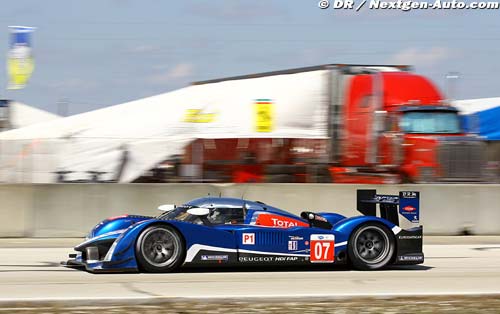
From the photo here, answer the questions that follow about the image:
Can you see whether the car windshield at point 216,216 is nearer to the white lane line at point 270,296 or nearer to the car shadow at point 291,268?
the car shadow at point 291,268

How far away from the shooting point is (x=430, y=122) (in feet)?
63.2

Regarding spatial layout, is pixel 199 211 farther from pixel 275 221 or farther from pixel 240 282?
pixel 240 282

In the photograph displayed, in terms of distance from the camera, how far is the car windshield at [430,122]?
1908 centimetres

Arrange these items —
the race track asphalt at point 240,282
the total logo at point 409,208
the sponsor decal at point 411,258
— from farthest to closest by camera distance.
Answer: the total logo at point 409,208 → the sponsor decal at point 411,258 → the race track asphalt at point 240,282

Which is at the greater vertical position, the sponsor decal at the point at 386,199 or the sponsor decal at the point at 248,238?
the sponsor decal at the point at 386,199

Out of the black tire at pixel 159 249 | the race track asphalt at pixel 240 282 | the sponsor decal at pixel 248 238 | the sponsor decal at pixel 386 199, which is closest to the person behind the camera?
the race track asphalt at pixel 240 282

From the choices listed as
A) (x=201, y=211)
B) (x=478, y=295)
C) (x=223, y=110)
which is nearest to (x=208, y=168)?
(x=223, y=110)

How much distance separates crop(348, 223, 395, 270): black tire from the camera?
34.7 feet

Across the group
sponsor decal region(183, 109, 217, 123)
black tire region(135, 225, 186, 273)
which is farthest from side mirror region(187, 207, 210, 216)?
sponsor decal region(183, 109, 217, 123)

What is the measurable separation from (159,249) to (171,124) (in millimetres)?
8213

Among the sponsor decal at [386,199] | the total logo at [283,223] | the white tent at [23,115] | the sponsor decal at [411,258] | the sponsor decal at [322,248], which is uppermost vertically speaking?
the white tent at [23,115]

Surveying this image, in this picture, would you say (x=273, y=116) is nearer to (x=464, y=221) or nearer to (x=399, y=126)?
(x=399, y=126)

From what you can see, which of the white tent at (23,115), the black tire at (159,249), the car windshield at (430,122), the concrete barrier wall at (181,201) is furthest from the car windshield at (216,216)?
the white tent at (23,115)

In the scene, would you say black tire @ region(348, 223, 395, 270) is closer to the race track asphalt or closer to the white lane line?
the race track asphalt
